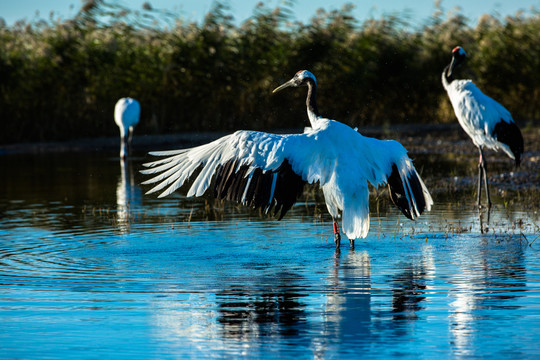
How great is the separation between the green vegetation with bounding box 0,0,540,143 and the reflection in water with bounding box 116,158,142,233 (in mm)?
5495

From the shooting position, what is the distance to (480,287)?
6.27 metres

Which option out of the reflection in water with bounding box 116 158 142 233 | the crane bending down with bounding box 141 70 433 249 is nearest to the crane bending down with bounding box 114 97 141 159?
the reflection in water with bounding box 116 158 142 233

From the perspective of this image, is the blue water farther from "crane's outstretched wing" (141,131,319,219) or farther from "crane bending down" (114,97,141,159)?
"crane bending down" (114,97,141,159)

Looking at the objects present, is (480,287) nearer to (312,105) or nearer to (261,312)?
(261,312)

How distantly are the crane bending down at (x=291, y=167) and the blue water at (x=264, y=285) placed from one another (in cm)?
49

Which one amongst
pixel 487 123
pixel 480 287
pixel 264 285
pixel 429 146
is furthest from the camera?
pixel 429 146

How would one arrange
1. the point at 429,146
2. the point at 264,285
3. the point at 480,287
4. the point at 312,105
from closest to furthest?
the point at 480,287 → the point at 264,285 → the point at 312,105 → the point at 429,146

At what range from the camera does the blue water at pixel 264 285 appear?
16.3 ft

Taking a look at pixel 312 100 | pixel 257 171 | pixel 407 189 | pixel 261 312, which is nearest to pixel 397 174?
pixel 407 189

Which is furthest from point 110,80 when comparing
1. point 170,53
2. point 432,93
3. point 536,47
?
point 536,47

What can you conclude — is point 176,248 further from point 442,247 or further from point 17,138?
point 17,138

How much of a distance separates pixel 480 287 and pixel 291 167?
69.9 inches

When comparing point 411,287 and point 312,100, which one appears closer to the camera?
point 411,287

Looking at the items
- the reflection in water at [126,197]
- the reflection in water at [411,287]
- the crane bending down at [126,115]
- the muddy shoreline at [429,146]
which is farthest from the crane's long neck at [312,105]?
the crane bending down at [126,115]
